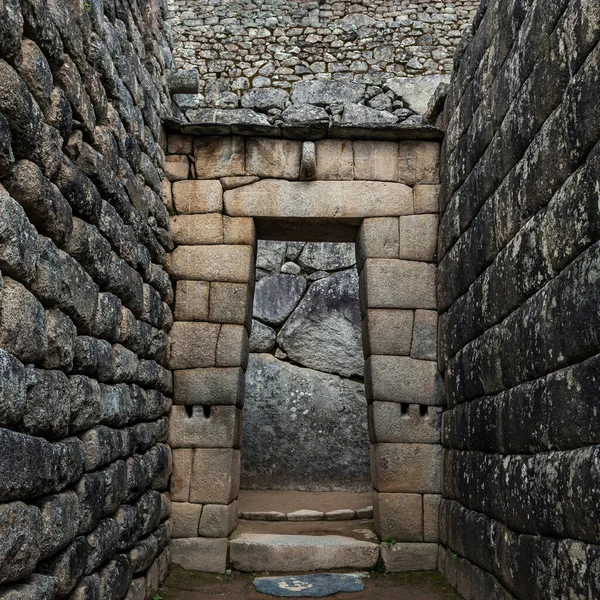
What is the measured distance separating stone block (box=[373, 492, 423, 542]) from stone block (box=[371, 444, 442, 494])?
7 cm

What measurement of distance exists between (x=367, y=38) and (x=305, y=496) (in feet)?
21.6

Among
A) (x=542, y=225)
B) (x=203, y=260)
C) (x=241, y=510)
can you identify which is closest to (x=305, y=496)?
(x=241, y=510)

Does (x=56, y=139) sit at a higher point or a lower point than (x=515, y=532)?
higher

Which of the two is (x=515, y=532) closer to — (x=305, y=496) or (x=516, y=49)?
(x=516, y=49)

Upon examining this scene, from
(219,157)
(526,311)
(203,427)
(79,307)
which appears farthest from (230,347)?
(526,311)

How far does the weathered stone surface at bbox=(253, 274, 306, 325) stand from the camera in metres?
10.0

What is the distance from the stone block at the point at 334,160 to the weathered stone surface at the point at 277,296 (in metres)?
4.07

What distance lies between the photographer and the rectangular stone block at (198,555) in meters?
5.55

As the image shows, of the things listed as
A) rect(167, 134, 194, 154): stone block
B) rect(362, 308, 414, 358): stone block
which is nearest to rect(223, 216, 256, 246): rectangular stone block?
rect(167, 134, 194, 154): stone block

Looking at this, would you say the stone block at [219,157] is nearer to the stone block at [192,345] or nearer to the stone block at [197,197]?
the stone block at [197,197]

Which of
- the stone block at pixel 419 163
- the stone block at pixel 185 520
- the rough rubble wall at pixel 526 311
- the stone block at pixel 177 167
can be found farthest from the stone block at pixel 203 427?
the stone block at pixel 419 163

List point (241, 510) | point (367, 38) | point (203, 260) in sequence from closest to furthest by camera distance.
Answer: point (203, 260), point (241, 510), point (367, 38)

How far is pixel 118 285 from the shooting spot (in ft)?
13.5

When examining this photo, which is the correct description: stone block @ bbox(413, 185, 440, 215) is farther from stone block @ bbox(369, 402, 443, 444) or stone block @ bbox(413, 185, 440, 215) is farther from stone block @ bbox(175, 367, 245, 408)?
stone block @ bbox(175, 367, 245, 408)
